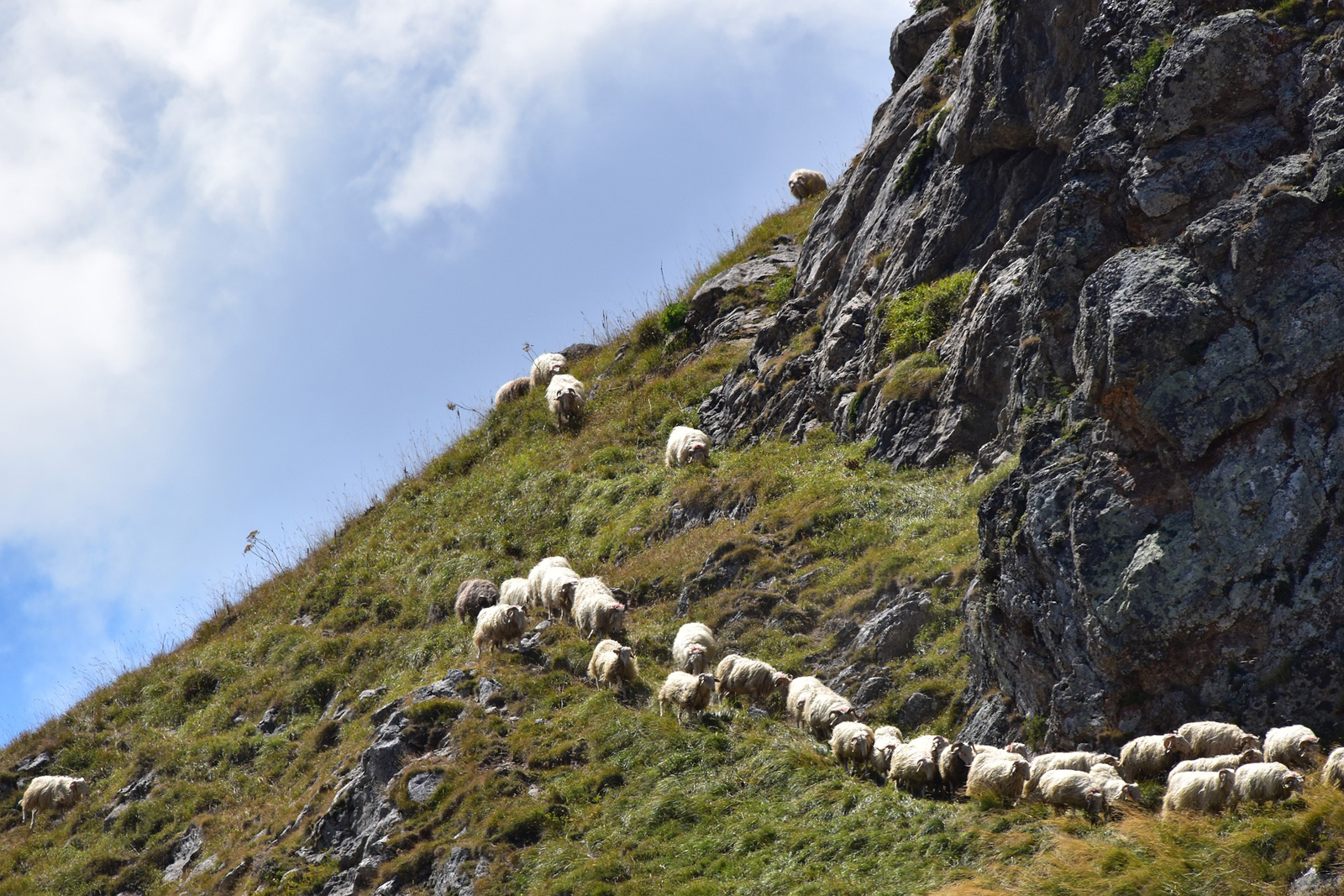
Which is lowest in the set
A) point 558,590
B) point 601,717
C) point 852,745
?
A: point 852,745

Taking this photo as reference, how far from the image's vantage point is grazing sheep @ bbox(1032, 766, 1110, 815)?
1240 centimetres

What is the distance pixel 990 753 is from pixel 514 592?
12259 millimetres

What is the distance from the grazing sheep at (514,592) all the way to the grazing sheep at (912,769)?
1074 cm

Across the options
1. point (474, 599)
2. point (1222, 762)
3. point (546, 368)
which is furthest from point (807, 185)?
point (1222, 762)

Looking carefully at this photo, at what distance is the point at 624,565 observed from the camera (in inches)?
974

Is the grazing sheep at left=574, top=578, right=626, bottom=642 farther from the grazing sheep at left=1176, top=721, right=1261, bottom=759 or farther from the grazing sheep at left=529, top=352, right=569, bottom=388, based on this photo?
the grazing sheep at left=529, top=352, right=569, bottom=388

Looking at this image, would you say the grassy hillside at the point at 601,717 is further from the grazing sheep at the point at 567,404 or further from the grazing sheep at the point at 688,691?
the grazing sheep at the point at 567,404

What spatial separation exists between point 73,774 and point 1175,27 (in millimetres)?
26932

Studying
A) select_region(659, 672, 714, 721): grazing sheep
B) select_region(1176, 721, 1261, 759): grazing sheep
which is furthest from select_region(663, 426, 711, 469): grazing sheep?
select_region(1176, 721, 1261, 759): grazing sheep

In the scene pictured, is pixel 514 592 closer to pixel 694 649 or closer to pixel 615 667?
pixel 615 667

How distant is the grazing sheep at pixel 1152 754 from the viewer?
12.7 m

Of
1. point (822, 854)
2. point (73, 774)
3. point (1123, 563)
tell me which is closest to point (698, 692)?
point (822, 854)

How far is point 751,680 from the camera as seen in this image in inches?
704

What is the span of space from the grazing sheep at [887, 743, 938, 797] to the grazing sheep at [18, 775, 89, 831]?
1915 centimetres
